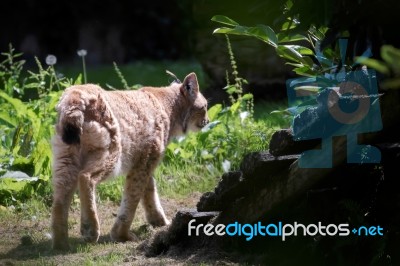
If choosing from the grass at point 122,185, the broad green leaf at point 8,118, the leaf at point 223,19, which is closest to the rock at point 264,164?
the leaf at point 223,19

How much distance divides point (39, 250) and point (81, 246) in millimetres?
294

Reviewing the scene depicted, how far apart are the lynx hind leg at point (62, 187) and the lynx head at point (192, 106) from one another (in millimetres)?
1456

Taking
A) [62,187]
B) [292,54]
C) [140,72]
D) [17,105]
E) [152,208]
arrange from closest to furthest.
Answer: [292,54]
[62,187]
[152,208]
[17,105]
[140,72]

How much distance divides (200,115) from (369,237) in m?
2.60

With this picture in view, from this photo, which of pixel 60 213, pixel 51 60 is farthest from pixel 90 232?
pixel 51 60

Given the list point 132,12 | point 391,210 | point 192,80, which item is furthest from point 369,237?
point 132,12

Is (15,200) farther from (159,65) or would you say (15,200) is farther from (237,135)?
(159,65)

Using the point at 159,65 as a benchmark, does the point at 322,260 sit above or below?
below

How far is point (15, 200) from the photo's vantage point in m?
6.84

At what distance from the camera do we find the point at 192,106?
698 centimetres

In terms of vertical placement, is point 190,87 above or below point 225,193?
above

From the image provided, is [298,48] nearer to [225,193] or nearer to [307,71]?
[307,71]

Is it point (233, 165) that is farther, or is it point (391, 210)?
point (233, 165)

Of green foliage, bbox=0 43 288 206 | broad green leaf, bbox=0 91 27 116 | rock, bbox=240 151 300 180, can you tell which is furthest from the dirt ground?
broad green leaf, bbox=0 91 27 116
